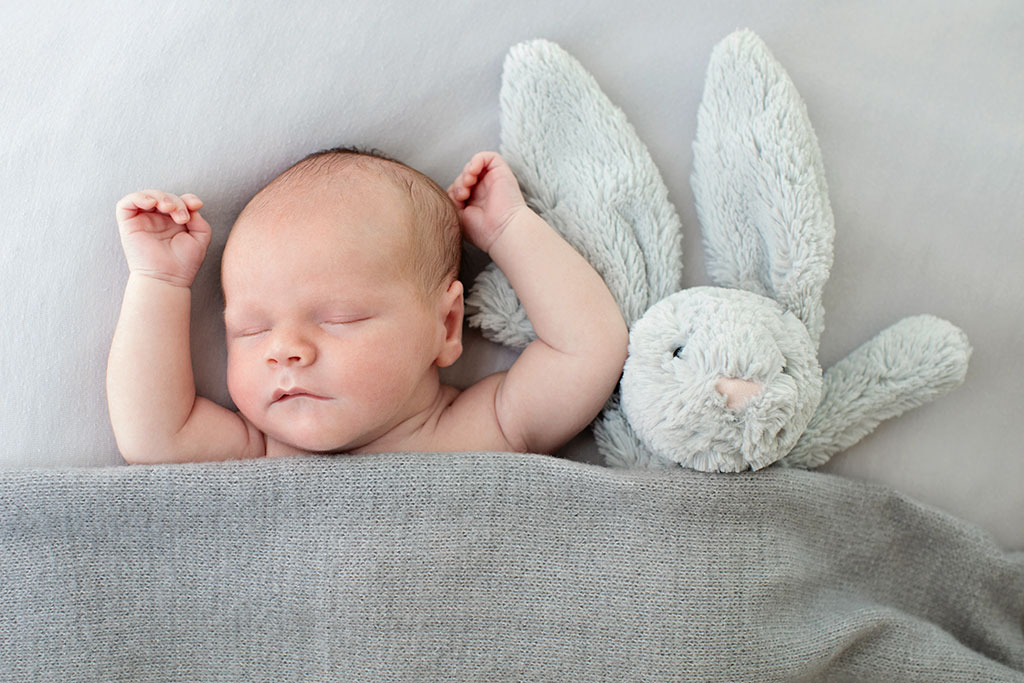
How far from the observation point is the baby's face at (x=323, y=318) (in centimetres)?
101

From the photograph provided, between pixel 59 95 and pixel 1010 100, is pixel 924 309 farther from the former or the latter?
pixel 59 95

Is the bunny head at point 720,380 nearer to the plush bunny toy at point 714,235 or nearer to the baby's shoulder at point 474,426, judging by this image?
the plush bunny toy at point 714,235

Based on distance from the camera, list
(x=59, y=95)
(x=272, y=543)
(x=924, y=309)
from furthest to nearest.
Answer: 1. (x=924, y=309)
2. (x=59, y=95)
3. (x=272, y=543)

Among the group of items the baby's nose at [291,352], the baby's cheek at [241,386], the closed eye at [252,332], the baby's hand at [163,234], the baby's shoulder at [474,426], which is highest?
the baby's hand at [163,234]

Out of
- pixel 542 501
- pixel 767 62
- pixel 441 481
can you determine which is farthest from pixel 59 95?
pixel 767 62

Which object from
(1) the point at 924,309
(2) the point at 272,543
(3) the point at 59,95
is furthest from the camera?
(1) the point at 924,309

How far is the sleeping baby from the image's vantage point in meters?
1.02

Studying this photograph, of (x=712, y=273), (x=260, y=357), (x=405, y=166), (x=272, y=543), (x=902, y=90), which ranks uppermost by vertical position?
(x=902, y=90)

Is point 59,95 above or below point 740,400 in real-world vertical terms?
above

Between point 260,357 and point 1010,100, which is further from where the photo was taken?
point 1010,100

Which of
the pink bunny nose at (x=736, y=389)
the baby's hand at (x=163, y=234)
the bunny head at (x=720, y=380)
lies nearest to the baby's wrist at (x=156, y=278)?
the baby's hand at (x=163, y=234)

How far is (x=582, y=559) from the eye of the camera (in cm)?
101

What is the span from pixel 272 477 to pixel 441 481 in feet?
0.69

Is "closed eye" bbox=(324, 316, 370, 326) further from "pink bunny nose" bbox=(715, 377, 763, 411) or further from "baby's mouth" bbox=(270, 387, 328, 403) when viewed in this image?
"pink bunny nose" bbox=(715, 377, 763, 411)
